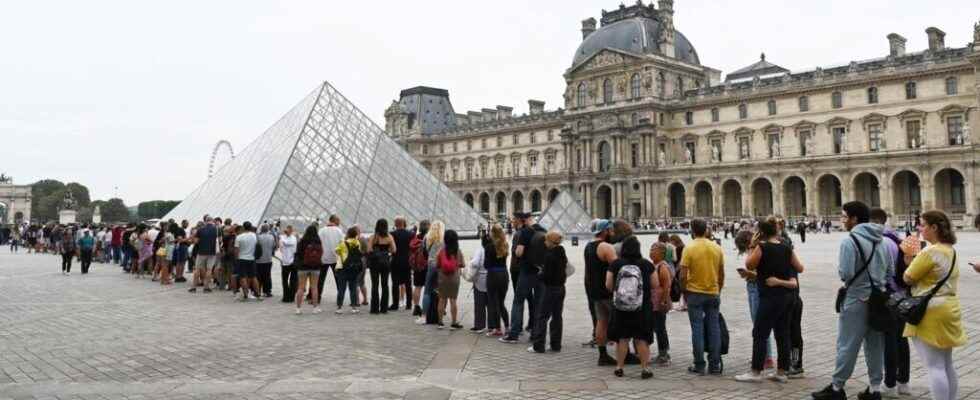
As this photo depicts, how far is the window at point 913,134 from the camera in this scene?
4369 cm

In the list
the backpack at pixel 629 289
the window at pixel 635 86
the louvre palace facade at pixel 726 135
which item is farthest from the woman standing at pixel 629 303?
the window at pixel 635 86

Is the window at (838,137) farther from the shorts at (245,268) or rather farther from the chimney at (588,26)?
the shorts at (245,268)

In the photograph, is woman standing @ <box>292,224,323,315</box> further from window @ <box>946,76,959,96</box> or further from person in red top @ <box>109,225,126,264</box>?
window @ <box>946,76,959,96</box>

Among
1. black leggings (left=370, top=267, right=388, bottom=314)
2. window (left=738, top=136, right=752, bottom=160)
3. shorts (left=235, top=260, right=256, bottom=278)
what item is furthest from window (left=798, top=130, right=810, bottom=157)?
black leggings (left=370, top=267, right=388, bottom=314)

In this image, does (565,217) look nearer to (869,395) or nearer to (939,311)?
(869,395)

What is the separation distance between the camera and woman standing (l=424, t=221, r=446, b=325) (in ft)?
29.1

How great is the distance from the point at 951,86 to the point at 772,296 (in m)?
44.7

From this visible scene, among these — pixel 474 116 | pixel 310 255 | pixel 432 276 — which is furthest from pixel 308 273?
pixel 474 116

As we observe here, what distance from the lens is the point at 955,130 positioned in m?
42.5

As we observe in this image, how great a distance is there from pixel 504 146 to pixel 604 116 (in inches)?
533

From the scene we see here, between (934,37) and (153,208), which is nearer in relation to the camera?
(934,37)

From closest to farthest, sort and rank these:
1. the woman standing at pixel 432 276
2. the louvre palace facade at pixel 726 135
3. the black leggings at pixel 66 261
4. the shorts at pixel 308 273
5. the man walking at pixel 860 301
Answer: the man walking at pixel 860 301 < the woman standing at pixel 432 276 < the shorts at pixel 308 273 < the black leggings at pixel 66 261 < the louvre palace facade at pixel 726 135

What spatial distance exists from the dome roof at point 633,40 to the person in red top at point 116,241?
41.7 m

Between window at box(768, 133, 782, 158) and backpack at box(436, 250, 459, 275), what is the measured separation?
4515cm
